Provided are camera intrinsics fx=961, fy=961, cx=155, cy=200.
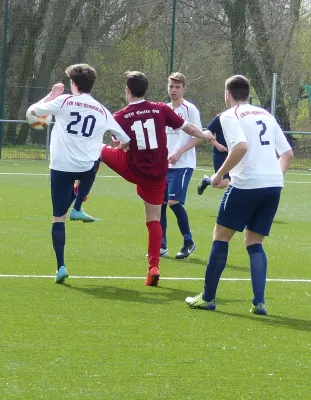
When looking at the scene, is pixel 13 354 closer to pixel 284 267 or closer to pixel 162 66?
pixel 284 267

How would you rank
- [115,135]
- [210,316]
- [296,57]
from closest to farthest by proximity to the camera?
[210,316] → [115,135] → [296,57]

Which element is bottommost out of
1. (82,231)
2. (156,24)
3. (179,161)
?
(82,231)

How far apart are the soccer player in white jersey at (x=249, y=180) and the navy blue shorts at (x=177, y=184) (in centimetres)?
330

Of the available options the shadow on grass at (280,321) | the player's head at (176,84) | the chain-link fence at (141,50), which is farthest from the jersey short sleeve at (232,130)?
the chain-link fence at (141,50)

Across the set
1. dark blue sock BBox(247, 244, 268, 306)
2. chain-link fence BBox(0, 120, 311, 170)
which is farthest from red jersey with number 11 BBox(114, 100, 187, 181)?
chain-link fence BBox(0, 120, 311, 170)

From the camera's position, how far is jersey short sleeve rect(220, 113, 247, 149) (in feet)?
22.4

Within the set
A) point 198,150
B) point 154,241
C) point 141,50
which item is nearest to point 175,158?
point 154,241

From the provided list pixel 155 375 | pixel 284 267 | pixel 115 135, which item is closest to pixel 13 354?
pixel 155 375

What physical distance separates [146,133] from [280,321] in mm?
2245

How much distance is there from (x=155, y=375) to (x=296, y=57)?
27.8 metres

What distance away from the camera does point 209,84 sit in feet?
93.7

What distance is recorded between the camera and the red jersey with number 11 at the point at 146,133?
841cm

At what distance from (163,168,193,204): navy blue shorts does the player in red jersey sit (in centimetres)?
197

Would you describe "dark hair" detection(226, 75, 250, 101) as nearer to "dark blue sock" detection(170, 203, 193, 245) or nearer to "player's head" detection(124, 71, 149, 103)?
"player's head" detection(124, 71, 149, 103)
